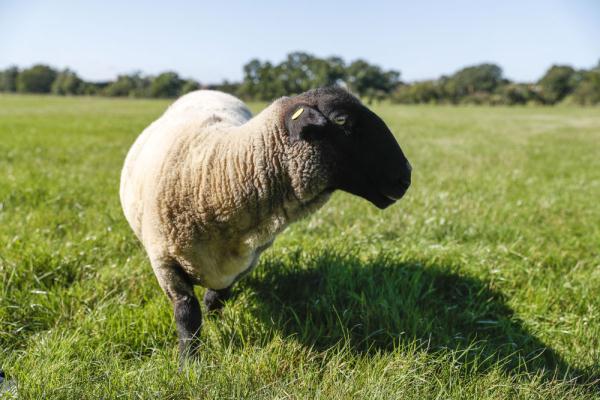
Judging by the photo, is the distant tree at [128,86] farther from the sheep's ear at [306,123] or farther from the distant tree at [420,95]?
the sheep's ear at [306,123]

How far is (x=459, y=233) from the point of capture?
461cm

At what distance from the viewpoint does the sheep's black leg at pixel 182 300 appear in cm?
255

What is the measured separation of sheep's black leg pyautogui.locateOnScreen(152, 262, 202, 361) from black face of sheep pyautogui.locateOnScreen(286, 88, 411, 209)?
1.06m

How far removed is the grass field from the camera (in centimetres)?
217

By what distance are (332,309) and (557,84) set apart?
316 ft

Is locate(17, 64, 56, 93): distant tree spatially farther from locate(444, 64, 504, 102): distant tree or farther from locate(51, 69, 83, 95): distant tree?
locate(444, 64, 504, 102): distant tree

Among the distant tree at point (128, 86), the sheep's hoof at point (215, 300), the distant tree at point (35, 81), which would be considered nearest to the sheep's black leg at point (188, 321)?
the sheep's hoof at point (215, 300)

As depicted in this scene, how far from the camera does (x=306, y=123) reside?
2.16 meters

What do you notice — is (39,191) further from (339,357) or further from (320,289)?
(339,357)

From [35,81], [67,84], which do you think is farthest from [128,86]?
[35,81]

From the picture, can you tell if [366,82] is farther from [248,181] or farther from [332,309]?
[248,181]

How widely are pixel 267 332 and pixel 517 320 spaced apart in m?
1.74

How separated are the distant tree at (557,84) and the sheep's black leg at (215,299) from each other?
87.4 metres

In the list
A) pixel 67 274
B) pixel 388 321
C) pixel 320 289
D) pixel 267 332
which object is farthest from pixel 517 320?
pixel 67 274
